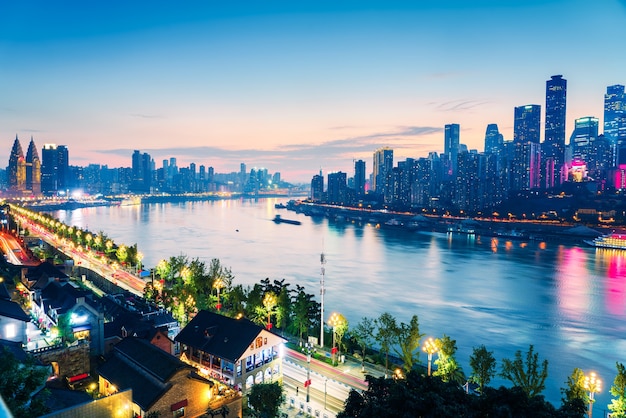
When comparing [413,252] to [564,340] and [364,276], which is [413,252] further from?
[564,340]

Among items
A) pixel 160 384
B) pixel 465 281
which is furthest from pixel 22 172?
pixel 160 384

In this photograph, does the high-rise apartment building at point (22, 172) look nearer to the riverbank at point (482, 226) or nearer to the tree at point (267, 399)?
the riverbank at point (482, 226)

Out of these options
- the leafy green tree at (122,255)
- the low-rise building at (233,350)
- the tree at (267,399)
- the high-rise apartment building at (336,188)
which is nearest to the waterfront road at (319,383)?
the low-rise building at (233,350)

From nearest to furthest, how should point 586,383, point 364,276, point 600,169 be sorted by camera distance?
point 586,383, point 364,276, point 600,169

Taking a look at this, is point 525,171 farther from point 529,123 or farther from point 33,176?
point 33,176

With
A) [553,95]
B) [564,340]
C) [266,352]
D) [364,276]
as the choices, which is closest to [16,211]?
[364,276]

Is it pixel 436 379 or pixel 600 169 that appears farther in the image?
pixel 600 169
